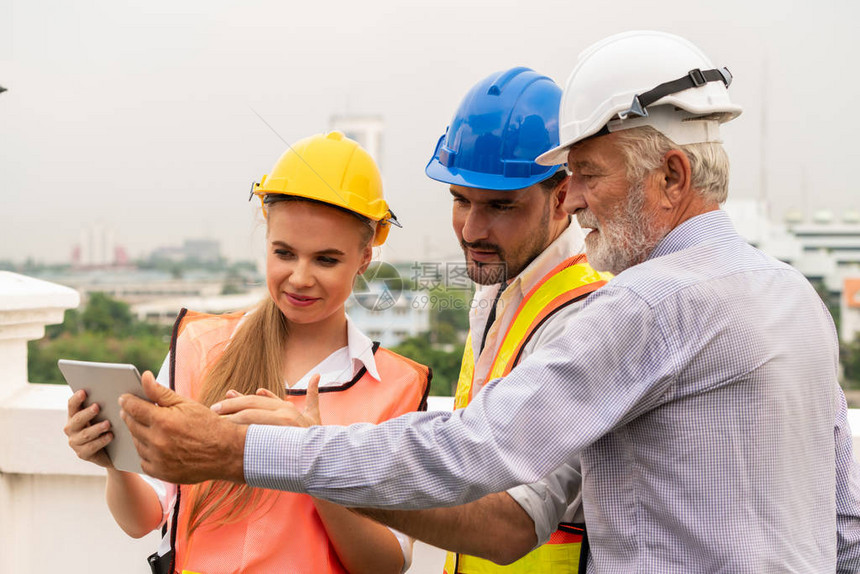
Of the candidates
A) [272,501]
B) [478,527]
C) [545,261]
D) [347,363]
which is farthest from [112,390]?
[545,261]

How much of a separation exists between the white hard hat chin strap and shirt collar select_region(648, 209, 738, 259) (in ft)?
0.57

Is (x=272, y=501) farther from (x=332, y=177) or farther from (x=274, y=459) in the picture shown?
(x=332, y=177)

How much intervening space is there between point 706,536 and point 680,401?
0.27 metres

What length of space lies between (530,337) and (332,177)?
28.1 inches

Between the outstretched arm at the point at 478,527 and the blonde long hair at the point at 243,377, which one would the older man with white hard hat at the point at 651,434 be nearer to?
the outstretched arm at the point at 478,527

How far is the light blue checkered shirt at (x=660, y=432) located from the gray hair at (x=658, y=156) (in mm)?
259

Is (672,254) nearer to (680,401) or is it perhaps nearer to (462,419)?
(680,401)

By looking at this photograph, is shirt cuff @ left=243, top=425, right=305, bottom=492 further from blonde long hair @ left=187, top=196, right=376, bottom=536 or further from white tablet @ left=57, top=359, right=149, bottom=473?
blonde long hair @ left=187, top=196, right=376, bottom=536

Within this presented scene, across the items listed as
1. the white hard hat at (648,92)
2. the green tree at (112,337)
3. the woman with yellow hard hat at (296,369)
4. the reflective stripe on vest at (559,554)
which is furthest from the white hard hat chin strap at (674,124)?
the green tree at (112,337)

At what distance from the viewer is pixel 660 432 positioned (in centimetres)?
170

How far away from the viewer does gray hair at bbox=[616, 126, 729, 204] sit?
72.9 inches

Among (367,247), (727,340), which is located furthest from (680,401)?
(367,247)

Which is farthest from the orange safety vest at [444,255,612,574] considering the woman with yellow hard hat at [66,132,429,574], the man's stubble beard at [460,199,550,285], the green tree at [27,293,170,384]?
the green tree at [27,293,170,384]

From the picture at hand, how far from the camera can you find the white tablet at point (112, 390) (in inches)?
69.9
